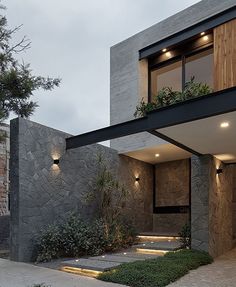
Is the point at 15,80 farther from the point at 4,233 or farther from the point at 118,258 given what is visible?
the point at 4,233

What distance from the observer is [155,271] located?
7078 mm

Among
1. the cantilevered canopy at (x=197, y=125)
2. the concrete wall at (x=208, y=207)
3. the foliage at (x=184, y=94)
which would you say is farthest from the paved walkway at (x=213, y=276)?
the foliage at (x=184, y=94)

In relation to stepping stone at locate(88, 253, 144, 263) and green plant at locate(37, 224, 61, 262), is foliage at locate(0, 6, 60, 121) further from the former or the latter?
green plant at locate(37, 224, 61, 262)

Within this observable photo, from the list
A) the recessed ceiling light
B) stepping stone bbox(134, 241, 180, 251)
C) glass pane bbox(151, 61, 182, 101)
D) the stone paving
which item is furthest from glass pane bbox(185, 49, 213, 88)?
the stone paving

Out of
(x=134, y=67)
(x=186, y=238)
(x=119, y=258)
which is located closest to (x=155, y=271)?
(x=119, y=258)

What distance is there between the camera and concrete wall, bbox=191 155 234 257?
9.17 metres

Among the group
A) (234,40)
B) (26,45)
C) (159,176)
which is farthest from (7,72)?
(159,176)

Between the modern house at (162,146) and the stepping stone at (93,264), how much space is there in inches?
61.9

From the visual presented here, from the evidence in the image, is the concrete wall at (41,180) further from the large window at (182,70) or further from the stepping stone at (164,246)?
the large window at (182,70)

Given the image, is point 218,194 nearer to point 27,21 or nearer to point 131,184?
point 131,184

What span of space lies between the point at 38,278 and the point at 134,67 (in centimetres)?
760

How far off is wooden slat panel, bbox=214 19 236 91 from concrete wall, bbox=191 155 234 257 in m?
1.89

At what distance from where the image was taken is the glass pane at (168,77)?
443 inches

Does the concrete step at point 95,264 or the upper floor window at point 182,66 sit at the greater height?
the upper floor window at point 182,66
